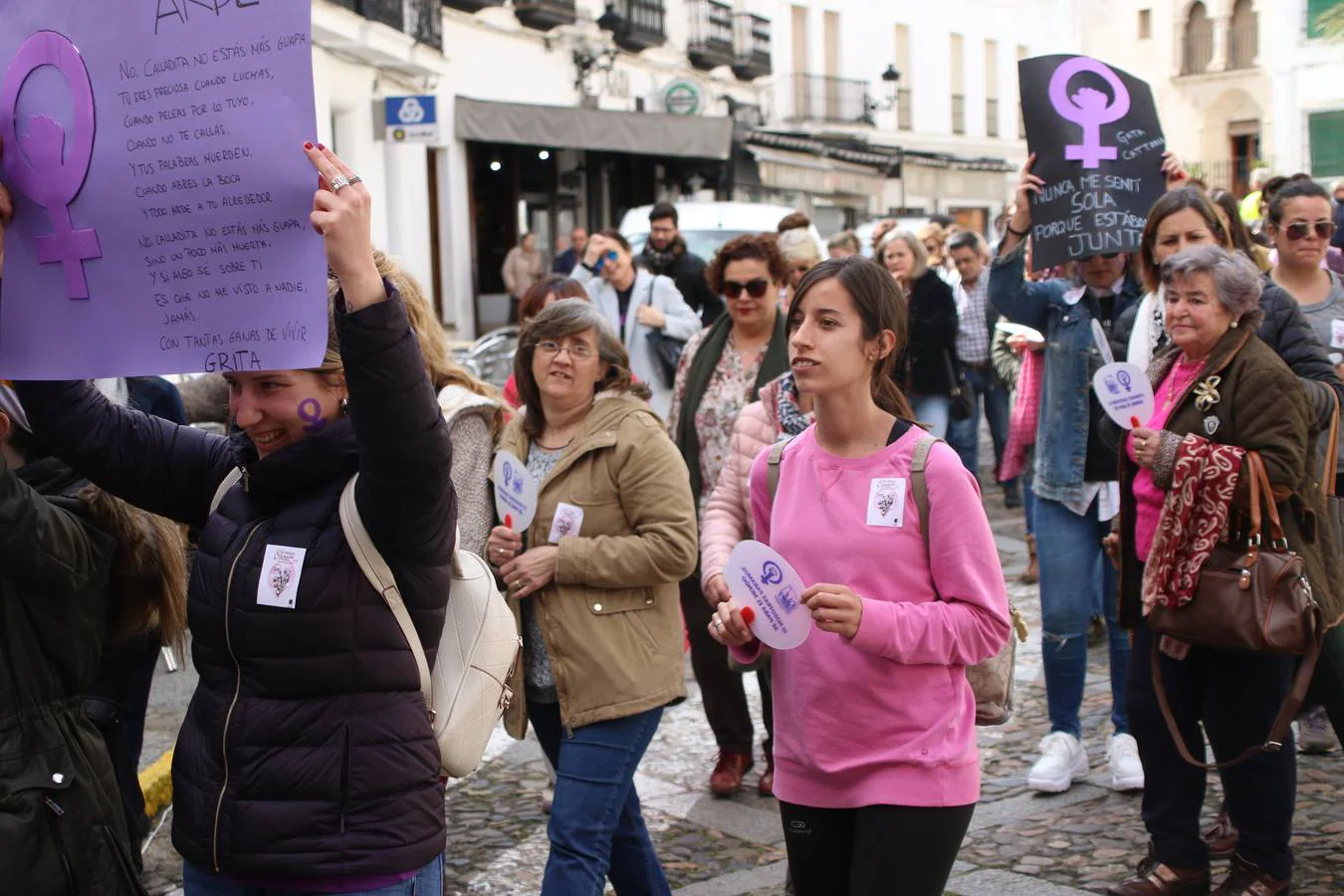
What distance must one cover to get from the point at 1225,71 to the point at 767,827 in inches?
2034

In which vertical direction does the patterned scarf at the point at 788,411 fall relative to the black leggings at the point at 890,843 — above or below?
above

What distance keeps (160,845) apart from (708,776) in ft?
6.56

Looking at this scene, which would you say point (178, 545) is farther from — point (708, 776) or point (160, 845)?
point (708, 776)

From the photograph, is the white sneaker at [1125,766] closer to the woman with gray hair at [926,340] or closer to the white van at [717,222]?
the woman with gray hair at [926,340]

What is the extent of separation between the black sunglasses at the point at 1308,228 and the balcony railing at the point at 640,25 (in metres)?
24.8

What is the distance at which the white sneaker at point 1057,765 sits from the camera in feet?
18.8

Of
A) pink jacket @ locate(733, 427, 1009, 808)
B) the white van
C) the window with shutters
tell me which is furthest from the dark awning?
pink jacket @ locate(733, 427, 1009, 808)

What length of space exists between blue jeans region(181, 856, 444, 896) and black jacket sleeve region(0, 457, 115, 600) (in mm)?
555

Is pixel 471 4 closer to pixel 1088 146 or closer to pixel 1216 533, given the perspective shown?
pixel 1088 146

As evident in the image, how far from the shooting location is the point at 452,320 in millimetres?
24625

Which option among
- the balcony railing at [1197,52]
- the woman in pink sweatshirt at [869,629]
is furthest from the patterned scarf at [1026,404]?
the balcony railing at [1197,52]

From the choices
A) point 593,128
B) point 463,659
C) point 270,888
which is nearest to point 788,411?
point 463,659

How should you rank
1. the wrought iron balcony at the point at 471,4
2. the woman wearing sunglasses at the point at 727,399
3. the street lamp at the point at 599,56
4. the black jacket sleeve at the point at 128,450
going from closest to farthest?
the black jacket sleeve at the point at 128,450
the woman wearing sunglasses at the point at 727,399
the wrought iron balcony at the point at 471,4
the street lamp at the point at 599,56

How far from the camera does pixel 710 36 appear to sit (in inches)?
1339
